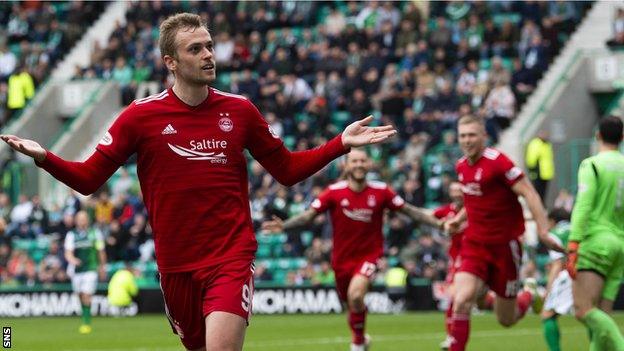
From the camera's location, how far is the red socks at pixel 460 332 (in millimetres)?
13914

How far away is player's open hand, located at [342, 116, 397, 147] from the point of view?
886 cm

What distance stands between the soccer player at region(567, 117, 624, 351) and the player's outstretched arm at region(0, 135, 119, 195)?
4.49 m

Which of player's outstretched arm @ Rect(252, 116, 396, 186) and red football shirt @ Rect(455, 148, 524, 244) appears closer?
player's outstretched arm @ Rect(252, 116, 396, 186)

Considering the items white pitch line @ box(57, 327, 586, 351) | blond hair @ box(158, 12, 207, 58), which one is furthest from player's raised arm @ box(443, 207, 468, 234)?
blond hair @ box(158, 12, 207, 58)

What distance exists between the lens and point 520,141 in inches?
1158

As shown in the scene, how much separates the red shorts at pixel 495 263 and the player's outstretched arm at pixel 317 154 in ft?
18.5

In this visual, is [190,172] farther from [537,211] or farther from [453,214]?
[453,214]

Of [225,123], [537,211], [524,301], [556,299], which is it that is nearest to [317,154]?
[225,123]

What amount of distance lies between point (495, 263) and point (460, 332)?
110cm

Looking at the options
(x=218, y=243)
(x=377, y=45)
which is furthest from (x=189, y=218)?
(x=377, y=45)

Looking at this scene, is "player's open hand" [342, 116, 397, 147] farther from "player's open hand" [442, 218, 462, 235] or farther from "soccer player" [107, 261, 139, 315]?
"soccer player" [107, 261, 139, 315]

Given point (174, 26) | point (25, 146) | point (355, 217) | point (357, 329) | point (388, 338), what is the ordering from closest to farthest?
point (25, 146)
point (174, 26)
point (357, 329)
point (355, 217)
point (388, 338)

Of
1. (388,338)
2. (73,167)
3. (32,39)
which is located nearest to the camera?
(73,167)

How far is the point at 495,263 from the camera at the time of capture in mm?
14734
